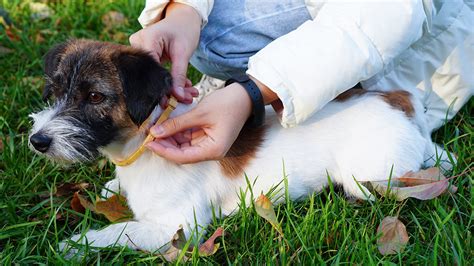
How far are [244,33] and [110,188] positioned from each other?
129cm

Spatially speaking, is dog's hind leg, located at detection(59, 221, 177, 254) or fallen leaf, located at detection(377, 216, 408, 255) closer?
fallen leaf, located at detection(377, 216, 408, 255)

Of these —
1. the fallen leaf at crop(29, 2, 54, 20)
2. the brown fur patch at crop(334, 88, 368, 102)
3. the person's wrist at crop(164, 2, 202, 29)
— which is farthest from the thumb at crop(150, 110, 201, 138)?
the fallen leaf at crop(29, 2, 54, 20)

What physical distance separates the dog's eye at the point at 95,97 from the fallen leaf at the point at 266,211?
0.88 meters

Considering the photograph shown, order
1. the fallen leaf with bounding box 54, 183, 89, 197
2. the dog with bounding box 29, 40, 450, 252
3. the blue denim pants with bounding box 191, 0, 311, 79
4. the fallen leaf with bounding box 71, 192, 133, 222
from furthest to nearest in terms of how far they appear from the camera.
→ 1. the blue denim pants with bounding box 191, 0, 311, 79
2. the fallen leaf with bounding box 54, 183, 89, 197
3. the fallen leaf with bounding box 71, 192, 133, 222
4. the dog with bounding box 29, 40, 450, 252

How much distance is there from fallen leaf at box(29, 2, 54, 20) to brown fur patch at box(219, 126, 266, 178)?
10.4ft

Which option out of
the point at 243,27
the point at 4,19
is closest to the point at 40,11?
the point at 4,19

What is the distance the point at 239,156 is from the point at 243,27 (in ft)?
3.38

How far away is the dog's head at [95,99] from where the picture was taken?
2613 mm

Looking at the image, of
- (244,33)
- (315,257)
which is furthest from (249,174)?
(244,33)

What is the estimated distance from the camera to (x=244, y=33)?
3.71 metres

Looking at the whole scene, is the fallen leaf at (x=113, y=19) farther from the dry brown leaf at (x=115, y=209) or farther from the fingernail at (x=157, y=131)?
the fingernail at (x=157, y=131)

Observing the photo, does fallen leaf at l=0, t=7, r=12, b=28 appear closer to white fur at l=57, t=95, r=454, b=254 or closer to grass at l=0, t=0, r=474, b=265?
grass at l=0, t=0, r=474, b=265

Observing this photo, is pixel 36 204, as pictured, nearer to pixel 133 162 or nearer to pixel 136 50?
pixel 133 162

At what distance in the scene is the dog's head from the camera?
2613mm
